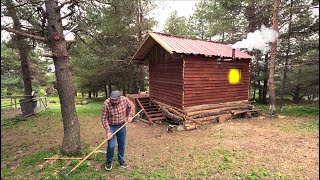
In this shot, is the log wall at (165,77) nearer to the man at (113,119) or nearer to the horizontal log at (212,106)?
the horizontal log at (212,106)

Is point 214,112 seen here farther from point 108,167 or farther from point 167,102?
point 108,167

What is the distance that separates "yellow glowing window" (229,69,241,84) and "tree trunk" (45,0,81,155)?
31.8ft

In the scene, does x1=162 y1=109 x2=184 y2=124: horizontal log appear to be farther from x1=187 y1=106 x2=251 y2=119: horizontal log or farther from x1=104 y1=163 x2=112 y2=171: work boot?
x1=104 y1=163 x2=112 y2=171: work boot

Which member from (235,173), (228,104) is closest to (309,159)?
(235,173)

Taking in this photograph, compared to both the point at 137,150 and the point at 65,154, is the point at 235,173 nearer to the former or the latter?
the point at 137,150

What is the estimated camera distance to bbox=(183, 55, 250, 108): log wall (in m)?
10.8

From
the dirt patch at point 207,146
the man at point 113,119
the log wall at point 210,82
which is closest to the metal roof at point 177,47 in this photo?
the log wall at point 210,82

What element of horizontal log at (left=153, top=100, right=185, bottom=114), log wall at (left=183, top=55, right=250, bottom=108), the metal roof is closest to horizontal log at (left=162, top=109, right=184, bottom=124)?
horizontal log at (left=153, top=100, right=185, bottom=114)

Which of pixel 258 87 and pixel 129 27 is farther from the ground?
pixel 129 27

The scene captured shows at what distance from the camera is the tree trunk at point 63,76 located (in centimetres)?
566

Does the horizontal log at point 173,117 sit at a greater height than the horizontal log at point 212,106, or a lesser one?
lesser

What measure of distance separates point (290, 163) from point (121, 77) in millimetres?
17674

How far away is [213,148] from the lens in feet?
23.1

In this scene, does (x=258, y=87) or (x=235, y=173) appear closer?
(x=235, y=173)
